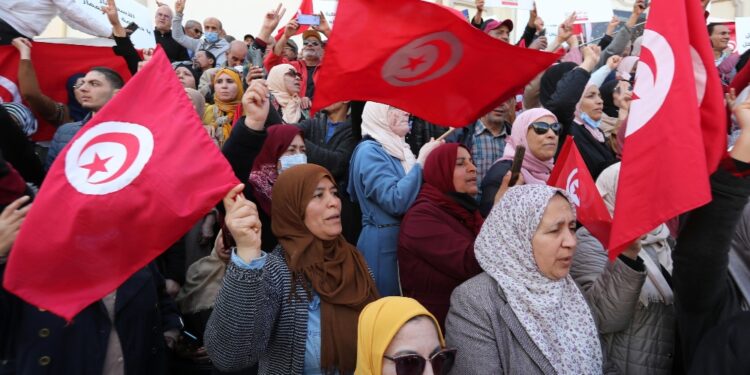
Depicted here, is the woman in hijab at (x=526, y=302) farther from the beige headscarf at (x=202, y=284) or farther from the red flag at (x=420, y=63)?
the beige headscarf at (x=202, y=284)

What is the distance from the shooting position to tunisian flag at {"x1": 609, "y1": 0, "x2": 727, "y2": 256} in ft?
7.23

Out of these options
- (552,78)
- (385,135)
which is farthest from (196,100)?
(552,78)

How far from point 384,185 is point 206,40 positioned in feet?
17.8

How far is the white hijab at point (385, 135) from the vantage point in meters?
4.12

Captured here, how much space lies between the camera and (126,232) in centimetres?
238

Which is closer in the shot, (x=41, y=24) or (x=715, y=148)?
(x=715, y=148)

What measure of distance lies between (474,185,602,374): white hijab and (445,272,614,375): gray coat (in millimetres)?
37

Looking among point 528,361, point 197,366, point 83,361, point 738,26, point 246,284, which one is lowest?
point 197,366

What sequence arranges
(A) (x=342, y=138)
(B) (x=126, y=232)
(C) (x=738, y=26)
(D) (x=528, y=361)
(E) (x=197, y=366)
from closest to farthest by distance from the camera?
(B) (x=126, y=232) < (D) (x=528, y=361) < (E) (x=197, y=366) < (A) (x=342, y=138) < (C) (x=738, y=26)

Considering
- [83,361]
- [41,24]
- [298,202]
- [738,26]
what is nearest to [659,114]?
[298,202]

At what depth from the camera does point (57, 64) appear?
466cm

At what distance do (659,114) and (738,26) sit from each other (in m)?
7.01

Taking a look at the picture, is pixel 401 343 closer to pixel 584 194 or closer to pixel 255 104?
pixel 584 194

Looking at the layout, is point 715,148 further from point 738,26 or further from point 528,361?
point 738,26
